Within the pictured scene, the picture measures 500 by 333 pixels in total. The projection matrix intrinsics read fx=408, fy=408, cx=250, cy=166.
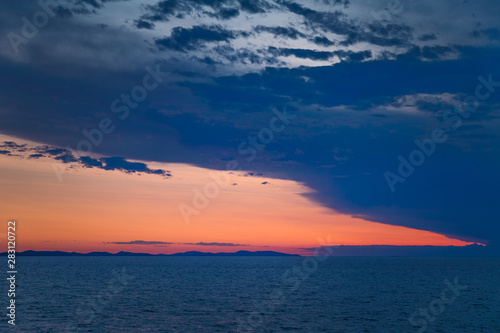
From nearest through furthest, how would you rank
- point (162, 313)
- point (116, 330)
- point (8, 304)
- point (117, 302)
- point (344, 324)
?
point (116, 330), point (344, 324), point (162, 313), point (8, 304), point (117, 302)

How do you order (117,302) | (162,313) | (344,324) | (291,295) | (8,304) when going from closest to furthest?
(344,324), (162,313), (8,304), (117,302), (291,295)

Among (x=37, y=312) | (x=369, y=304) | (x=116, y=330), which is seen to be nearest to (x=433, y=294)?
(x=369, y=304)

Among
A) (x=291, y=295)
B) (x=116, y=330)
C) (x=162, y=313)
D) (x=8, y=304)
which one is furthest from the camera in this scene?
(x=291, y=295)

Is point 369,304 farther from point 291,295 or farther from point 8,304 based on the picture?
point 8,304

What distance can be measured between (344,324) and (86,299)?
1908 inches

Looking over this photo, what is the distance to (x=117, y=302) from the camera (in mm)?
72062

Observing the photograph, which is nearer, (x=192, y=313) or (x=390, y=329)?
(x=390, y=329)

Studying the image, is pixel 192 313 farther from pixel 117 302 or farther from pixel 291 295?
pixel 291 295

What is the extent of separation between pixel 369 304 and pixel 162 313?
3684cm

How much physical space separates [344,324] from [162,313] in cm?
2654

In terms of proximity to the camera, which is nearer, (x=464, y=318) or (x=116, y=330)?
(x=116, y=330)

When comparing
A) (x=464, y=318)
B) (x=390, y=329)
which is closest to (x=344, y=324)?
(x=390, y=329)

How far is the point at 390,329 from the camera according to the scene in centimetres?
5275

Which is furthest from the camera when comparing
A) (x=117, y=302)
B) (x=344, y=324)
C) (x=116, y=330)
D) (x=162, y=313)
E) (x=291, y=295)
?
(x=291, y=295)
